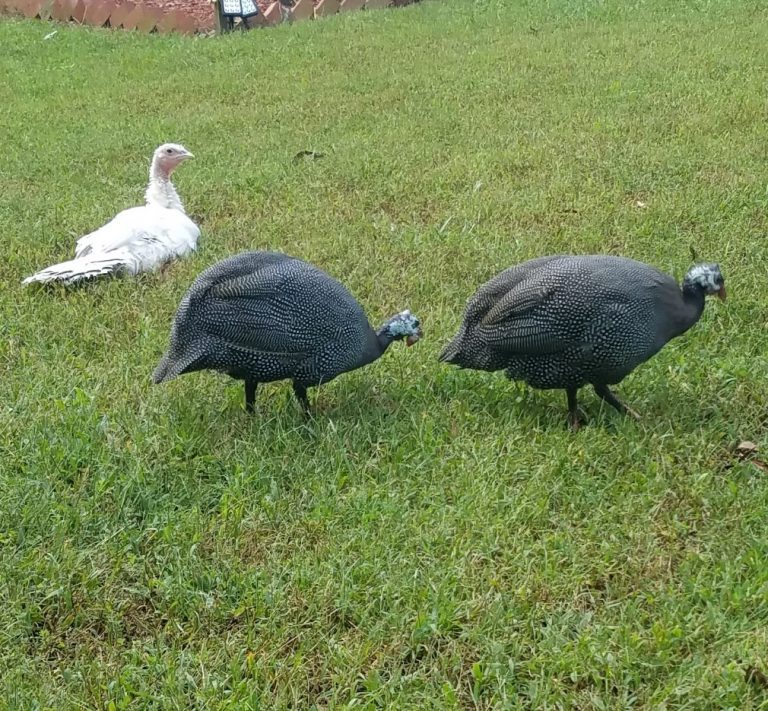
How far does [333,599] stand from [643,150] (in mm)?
4669

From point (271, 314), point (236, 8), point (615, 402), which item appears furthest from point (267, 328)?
point (236, 8)

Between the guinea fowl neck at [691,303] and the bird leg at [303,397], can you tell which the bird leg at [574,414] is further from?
the bird leg at [303,397]

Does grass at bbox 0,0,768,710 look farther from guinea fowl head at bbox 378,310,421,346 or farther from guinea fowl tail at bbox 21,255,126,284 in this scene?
guinea fowl head at bbox 378,310,421,346

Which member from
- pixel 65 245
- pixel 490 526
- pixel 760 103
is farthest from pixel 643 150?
pixel 490 526

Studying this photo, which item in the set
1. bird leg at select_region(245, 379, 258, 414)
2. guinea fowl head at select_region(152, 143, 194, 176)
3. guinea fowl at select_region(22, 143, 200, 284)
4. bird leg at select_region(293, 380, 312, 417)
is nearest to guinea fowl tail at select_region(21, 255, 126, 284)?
guinea fowl at select_region(22, 143, 200, 284)

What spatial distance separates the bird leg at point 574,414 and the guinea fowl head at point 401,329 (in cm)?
61

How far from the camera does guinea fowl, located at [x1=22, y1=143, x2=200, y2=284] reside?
475 centimetres

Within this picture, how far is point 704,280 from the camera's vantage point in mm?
3383

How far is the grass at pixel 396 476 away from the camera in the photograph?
2.42 meters

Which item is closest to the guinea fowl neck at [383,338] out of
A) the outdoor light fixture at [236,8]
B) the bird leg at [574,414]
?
the bird leg at [574,414]

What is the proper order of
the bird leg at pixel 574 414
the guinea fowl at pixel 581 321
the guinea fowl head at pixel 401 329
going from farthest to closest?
the guinea fowl head at pixel 401 329, the bird leg at pixel 574 414, the guinea fowl at pixel 581 321

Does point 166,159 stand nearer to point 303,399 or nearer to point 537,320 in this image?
point 303,399

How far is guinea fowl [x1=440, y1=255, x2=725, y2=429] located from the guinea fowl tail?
219 cm

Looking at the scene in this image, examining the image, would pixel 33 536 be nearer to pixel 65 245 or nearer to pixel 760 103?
pixel 65 245
